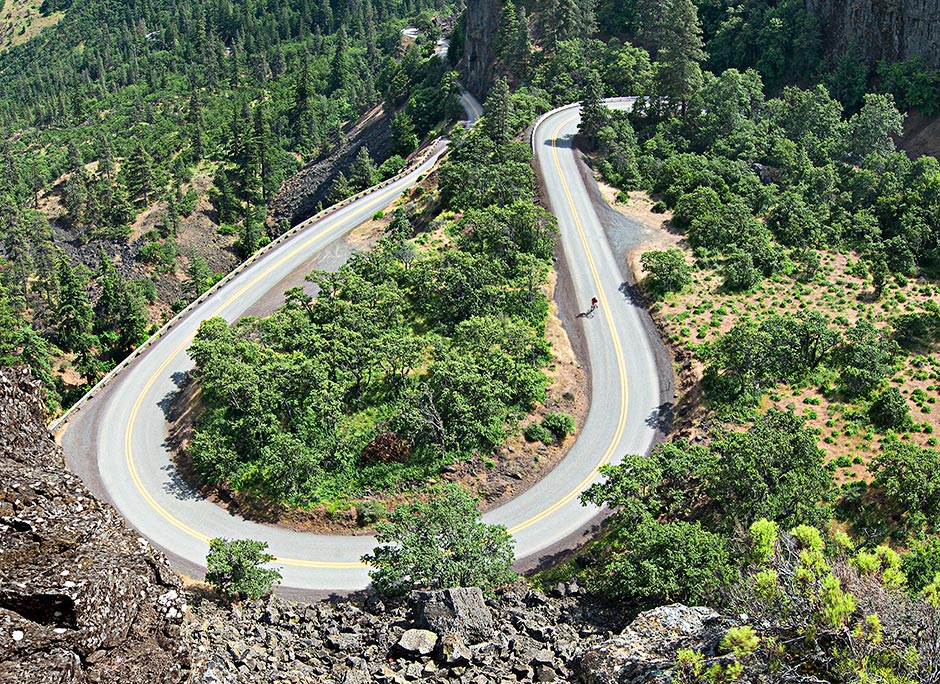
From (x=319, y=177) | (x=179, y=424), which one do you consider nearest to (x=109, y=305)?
(x=179, y=424)

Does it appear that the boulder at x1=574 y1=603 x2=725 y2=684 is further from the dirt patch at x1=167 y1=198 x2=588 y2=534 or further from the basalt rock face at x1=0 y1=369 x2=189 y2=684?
the dirt patch at x1=167 y1=198 x2=588 y2=534

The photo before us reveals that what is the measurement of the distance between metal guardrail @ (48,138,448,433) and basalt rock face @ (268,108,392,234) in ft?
66.3

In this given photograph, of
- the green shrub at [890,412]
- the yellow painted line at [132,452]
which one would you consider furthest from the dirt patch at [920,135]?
the yellow painted line at [132,452]

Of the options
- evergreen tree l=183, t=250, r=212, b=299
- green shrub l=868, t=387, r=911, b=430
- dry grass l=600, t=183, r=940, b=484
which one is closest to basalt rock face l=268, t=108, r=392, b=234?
evergreen tree l=183, t=250, r=212, b=299

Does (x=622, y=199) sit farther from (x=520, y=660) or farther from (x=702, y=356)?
(x=520, y=660)

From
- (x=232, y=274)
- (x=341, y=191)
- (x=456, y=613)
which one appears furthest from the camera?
(x=341, y=191)

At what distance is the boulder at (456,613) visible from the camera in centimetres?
3183

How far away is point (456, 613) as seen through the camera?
3234 cm

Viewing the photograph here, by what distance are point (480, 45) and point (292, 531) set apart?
97.2 meters

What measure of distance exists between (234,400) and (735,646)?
3775 cm

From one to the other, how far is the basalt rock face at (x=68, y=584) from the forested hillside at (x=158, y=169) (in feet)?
187

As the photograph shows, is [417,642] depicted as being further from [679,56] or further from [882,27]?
[882,27]

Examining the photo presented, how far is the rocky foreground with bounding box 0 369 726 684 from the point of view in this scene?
1672 centimetres

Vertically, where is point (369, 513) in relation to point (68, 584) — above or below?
below
